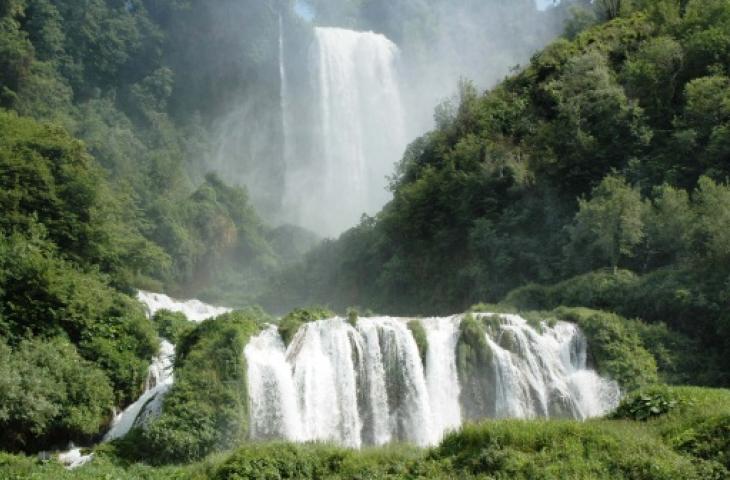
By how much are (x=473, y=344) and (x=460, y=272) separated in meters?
12.1

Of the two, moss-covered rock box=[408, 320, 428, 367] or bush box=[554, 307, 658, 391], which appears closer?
moss-covered rock box=[408, 320, 428, 367]

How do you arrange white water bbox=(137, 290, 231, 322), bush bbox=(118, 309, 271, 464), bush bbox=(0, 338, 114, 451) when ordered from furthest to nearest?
1. white water bbox=(137, 290, 231, 322)
2. bush bbox=(0, 338, 114, 451)
3. bush bbox=(118, 309, 271, 464)

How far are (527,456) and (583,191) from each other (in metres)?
24.5

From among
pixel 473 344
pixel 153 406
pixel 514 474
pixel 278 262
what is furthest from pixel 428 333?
pixel 278 262

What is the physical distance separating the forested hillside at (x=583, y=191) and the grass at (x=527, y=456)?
527 inches

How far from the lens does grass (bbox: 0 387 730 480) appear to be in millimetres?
11055

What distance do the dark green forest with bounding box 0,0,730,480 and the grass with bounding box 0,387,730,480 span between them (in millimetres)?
41

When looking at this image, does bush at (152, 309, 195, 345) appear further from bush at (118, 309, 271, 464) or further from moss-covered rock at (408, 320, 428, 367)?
moss-covered rock at (408, 320, 428, 367)

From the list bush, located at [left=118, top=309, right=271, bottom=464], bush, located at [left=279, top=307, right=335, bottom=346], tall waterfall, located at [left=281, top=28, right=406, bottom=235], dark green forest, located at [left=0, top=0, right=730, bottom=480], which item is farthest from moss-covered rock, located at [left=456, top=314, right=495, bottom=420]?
tall waterfall, located at [left=281, top=28, right=406, bottom=235]

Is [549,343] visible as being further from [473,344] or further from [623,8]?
Answer: [623,8]

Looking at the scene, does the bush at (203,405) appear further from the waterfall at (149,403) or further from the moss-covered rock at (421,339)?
the moss-covered rock at (421,339)

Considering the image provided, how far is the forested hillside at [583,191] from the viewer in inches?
1048

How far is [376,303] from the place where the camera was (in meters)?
38.2

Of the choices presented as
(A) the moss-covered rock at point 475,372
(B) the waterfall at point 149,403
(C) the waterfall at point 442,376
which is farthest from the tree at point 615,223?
(B) the waterfall at point 149,403
